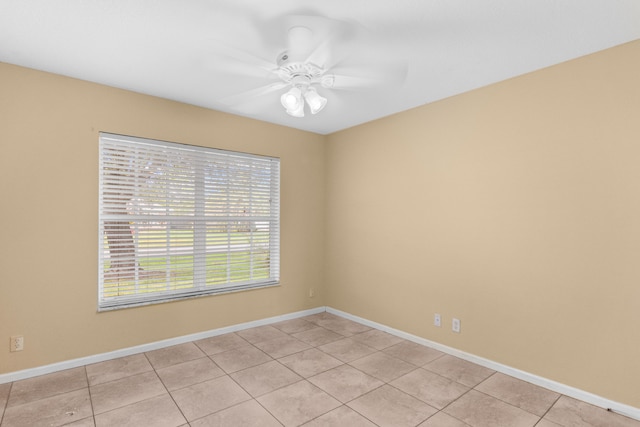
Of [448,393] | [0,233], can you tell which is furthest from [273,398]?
[0,233]

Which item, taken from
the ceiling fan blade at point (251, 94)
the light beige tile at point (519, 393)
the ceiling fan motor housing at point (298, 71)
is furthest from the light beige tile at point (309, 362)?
the ceiling fan blade at point (251, 94)

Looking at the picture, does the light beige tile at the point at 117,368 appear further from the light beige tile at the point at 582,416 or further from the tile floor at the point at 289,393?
the light beige tile at the point at 582,416

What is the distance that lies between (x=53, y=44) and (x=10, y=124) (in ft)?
2.63

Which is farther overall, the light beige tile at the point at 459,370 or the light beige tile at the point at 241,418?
the light beige tile at the point at 459,370

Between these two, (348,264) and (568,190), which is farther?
(348,264)

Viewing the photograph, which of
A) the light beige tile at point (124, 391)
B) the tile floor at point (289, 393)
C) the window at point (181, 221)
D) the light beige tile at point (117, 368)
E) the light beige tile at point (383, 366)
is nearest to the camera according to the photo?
the tile floor at point (289, 393)

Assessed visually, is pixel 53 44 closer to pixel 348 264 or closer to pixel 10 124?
pixel 10 124

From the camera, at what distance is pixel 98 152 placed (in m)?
2.96

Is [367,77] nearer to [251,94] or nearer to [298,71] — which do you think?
[298,71]

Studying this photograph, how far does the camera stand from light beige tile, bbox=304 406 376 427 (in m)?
2.13

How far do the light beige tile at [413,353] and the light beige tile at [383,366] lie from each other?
89 millimetres

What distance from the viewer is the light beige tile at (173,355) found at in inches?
117

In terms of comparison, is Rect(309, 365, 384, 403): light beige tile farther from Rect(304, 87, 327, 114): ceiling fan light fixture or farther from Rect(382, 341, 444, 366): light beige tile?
Rect(304, 87, 327, 114): ceiling fan light fixture

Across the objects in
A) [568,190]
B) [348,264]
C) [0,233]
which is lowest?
[348,264]
